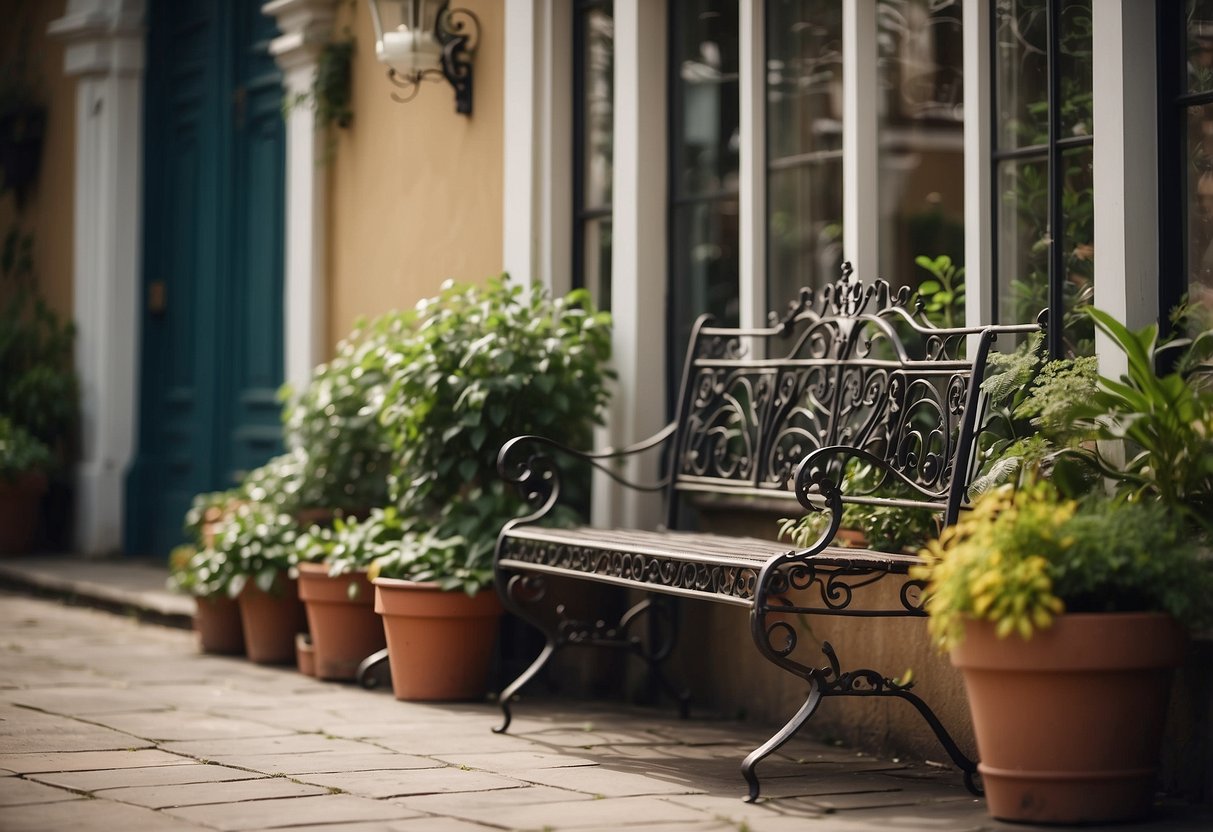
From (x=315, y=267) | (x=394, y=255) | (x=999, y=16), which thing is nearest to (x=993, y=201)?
(x=999, y=16)

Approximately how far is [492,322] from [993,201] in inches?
69.0

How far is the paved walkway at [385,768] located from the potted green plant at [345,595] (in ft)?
0.41

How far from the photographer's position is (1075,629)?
361cm

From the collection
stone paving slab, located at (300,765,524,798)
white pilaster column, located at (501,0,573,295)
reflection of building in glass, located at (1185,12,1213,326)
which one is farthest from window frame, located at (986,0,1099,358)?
white pilaster column, located at (501,0,573,295)

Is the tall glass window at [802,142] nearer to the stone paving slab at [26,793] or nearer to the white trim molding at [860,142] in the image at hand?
the white trim molding at [860,142]

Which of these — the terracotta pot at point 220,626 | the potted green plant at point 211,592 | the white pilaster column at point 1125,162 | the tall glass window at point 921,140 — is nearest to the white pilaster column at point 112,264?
the potted green plant at point 211,592

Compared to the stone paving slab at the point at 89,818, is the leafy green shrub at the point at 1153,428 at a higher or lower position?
higher

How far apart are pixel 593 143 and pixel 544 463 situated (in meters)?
1.34

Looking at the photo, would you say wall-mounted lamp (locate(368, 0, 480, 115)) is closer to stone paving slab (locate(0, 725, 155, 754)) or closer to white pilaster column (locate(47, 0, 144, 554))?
stone paving slab (locate(0, 725, 155, 754))

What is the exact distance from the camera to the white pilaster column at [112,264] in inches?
391

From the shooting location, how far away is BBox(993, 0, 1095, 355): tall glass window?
184 inches

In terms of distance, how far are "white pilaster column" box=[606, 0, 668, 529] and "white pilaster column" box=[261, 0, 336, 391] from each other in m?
2.21

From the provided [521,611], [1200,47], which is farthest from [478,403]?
[1200,47]

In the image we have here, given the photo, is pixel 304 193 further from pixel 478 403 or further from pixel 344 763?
pixel 344 763
